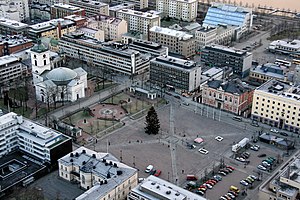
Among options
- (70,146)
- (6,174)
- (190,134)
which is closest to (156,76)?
(190,134)

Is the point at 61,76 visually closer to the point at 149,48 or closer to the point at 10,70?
the point at 10,70

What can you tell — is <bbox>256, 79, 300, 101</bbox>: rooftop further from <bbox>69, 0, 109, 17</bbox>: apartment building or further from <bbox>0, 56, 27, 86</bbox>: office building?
<bbox>69, 0, 109, 17</bbox>: apartment building

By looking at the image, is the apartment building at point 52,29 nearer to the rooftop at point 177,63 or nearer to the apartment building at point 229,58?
the rooftop at point 177,63

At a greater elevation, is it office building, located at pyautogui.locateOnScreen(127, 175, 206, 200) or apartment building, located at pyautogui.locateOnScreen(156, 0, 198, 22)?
apartment building, located at pyautogui.locateOnScreen(156, 0, 198, 22)

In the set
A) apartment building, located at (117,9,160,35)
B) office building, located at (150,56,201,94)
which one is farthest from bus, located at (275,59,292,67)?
apartment building, located at (117,9,160,35)

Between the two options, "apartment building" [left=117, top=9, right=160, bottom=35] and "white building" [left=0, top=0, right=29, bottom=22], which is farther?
"white building" [left=0, top=0, right=29, bottom=22]

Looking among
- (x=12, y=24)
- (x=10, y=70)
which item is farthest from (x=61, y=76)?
(x=12, y=24)
